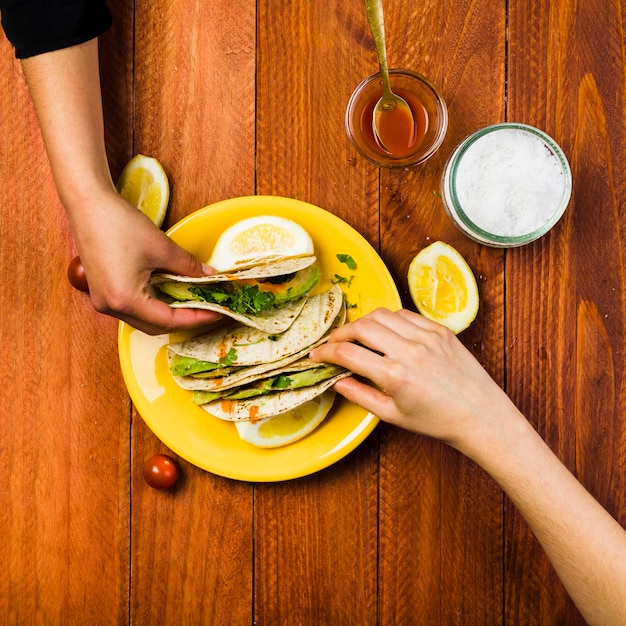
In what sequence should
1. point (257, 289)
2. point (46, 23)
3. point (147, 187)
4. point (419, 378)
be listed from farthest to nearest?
1. point (147, 187)
2. point (257, 289)
3. point (46, 23)
4. point (419, 378)

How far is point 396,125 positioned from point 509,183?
317 millimetres

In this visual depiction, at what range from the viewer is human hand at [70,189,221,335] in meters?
1.33

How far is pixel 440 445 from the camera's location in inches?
63.4

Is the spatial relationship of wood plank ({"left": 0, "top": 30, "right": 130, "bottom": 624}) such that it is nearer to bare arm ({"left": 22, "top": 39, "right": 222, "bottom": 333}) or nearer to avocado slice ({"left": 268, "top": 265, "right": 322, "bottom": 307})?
bare arm ({"left": 22, "top": 39, "right": 222, "bottom": 333})

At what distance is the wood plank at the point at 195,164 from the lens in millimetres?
1617

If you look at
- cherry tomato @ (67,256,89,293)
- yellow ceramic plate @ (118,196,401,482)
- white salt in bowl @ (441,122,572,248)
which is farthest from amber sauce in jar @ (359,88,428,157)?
cherry tomato @ (67,256,89,293)

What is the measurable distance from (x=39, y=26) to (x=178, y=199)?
0.49m

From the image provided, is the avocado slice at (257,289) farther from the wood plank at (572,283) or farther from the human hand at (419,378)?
the wood plank at (572,283)

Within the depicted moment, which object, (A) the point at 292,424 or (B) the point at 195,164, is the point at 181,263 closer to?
(B) the point at 195,164

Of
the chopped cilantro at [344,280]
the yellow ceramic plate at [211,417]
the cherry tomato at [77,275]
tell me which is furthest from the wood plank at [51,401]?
the chopped cilantro at [344,280]

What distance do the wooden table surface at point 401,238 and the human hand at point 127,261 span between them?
0.27 metres

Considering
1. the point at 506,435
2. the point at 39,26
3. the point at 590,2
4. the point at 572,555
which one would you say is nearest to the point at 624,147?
the point at 590,2

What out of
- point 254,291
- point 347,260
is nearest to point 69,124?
point 254,291

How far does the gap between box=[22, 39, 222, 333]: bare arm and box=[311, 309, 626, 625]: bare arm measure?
40cm
